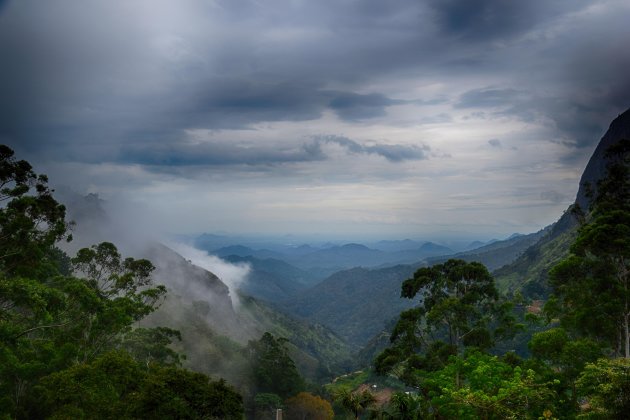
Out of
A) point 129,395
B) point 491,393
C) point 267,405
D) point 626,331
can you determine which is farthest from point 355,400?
point 267,405

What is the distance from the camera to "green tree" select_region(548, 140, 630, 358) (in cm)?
2875

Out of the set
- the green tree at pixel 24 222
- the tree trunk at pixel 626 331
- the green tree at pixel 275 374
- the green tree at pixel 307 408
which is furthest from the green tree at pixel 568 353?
the green tree at pixel 275 374

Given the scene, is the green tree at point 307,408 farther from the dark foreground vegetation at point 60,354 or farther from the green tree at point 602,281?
the green tree at point 602,281

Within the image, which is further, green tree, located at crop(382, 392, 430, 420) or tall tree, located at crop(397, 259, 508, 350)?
tall tree, located at crop(397, 259, 508, 350)

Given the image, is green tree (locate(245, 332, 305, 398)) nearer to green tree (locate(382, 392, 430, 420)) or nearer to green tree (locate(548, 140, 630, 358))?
green tree (locate(382, 392, 430, 420))

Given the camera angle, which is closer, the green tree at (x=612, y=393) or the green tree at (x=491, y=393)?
the green tree at (x=612, y=393)

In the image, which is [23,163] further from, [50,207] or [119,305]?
[119,305]

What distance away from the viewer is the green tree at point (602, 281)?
28750mm

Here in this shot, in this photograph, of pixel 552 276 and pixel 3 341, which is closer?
pixel 3 341

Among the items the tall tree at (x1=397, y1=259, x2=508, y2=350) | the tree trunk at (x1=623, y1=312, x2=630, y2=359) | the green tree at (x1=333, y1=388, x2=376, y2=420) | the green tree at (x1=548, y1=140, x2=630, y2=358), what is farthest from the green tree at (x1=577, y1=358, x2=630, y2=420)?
the tall tree at (x1=397, y1=259, x2=508, y2=350)

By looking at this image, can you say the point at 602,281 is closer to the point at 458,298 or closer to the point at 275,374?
the point at 458,298

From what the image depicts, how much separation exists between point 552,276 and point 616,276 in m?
4.54

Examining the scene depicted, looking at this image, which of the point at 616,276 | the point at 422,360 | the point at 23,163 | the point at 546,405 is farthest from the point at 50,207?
the point at 616,276

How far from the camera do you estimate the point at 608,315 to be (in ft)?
96.6
